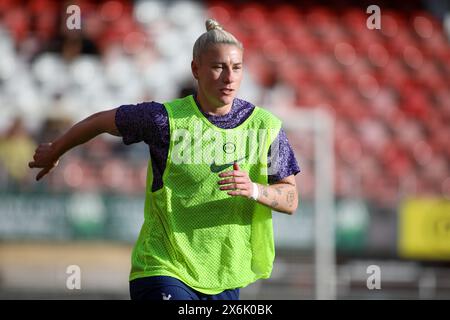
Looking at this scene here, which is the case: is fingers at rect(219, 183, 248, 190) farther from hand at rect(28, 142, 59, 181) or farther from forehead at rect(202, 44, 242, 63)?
hand at rect(28, 142, 59, 181)

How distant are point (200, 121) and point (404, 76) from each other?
1034 cm

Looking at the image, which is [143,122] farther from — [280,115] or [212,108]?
[280,115]

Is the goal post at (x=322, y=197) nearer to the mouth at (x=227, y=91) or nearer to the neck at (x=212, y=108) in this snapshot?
the neck at (x=212, y=108)

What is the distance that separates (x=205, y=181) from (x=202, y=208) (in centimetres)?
12

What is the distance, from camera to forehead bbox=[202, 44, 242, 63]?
162 inches

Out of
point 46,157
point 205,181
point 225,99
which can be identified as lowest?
point 205,181

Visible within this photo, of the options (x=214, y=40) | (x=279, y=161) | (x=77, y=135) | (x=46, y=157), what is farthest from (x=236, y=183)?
(x=46, y=157)

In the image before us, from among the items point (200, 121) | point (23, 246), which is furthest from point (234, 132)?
point (23, 246)

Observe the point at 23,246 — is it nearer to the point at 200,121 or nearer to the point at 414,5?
the point at 200,121

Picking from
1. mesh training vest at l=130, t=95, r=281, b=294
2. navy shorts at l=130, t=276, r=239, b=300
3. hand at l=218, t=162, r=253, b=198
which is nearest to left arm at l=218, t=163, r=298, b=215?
hand at l=218, t=162, r=253, b=198

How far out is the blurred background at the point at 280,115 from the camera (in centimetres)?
1016

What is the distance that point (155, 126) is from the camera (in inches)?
165

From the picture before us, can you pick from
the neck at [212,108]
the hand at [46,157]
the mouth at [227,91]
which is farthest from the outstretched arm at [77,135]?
the mouth at [227,91]

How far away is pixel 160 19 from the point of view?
13.8 meters
